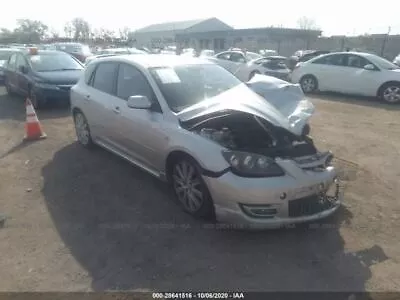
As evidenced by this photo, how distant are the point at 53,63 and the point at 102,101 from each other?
6.14 m

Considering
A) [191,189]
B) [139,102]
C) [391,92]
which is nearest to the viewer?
[191,189]

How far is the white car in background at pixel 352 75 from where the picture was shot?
11.3 m

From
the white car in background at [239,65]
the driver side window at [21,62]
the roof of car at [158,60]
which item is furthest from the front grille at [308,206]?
the white car in background at [239,65]

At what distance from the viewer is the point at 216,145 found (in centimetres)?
364

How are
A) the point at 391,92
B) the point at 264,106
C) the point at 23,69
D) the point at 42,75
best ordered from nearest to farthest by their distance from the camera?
1. the point at 264,106
2. the point at 42,75
3. the point at 23,69
4. the point at 391,92

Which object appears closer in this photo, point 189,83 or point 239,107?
point 239,107

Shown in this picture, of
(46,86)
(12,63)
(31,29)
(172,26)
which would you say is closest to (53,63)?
(46,86)

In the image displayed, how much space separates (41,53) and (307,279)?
34.3 ft

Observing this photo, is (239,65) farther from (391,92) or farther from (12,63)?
(12,63)

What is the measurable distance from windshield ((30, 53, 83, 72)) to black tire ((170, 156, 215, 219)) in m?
7.70

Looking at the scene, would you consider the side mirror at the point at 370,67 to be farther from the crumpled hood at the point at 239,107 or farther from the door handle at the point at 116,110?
the door handle at the point at 116,110

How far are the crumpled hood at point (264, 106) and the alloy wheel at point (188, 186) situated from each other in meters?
0.54

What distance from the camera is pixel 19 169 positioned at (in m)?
5.71

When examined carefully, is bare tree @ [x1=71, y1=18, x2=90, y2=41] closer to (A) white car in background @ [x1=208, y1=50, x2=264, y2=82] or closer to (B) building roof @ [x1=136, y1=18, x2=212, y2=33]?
(B) building roof @ [x1=136, y1=18, x2=212, y2=33]
